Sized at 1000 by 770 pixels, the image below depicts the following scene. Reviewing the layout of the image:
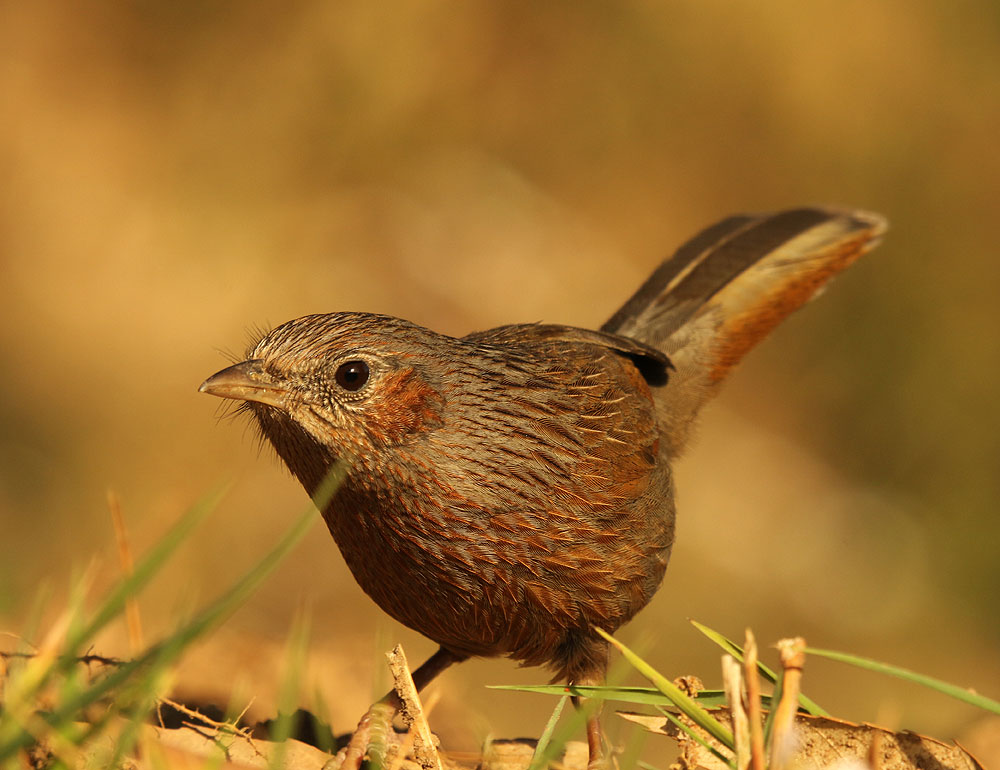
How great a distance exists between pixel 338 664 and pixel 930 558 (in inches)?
273

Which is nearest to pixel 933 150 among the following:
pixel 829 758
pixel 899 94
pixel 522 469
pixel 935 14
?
pixel 899 94

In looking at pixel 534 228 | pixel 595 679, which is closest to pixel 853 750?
pixel 595 679

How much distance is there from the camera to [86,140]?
9977 mm

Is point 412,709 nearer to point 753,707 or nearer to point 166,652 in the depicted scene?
point 753,707

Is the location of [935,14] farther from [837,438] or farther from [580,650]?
[580,650]

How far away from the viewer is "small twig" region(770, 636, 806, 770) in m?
2.35

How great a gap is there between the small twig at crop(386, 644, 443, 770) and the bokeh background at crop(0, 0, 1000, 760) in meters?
6.41

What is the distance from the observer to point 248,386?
3.57 meters

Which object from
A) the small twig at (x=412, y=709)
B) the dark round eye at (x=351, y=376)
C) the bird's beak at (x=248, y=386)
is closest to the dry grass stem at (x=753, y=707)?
the small twig at (x=412, y=709)

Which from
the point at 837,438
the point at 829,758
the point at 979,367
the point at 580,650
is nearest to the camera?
the point at 829,758

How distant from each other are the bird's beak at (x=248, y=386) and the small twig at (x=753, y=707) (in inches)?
71.2

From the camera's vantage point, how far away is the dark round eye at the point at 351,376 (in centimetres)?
365

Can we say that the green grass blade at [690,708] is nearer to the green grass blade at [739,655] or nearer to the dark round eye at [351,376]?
the green grass blade at [739,655]

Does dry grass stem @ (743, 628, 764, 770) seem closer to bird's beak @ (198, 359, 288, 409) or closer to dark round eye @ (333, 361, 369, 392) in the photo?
dark round eye @ (333, 361, 369, 392)
